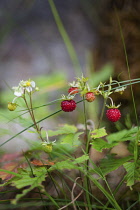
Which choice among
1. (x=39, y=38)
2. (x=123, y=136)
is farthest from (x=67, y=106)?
(x=39, y=38)

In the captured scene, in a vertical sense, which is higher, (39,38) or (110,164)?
(39,38)

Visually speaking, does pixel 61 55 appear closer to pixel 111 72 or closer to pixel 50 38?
pixel 50 38

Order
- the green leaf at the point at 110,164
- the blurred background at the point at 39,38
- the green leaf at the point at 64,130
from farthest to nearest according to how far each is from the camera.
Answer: the blurred background at the point at 39,38 → the green leaf at the point at 64,130 → the green leaf at the point at 110,164

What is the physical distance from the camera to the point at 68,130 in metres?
0.86

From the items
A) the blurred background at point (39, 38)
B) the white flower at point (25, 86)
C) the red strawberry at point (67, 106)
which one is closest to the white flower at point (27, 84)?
the white flower at point (25, 86)

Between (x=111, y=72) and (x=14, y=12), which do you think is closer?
(x=111, y=72)

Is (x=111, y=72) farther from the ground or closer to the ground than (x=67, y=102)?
farther from the ground

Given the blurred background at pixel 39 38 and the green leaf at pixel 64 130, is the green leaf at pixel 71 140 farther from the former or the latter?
the blurred background at pixel 39 38

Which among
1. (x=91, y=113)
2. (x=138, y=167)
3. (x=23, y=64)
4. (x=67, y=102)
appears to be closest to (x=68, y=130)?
(x=67, y=102)

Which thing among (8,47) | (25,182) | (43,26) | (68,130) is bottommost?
(25,182)

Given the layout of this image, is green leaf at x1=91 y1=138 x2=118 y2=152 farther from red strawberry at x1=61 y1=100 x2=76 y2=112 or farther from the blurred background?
the blurred background

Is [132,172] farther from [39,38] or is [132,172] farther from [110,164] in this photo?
[39,38]

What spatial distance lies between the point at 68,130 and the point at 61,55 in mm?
1730

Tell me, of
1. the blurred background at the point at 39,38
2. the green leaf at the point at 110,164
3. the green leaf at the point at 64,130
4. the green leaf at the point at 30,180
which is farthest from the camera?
the blurred background at the point at 39,38
